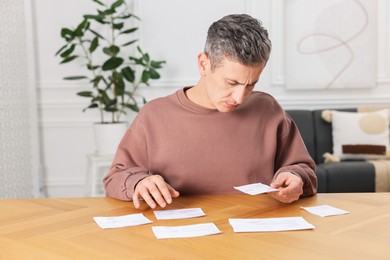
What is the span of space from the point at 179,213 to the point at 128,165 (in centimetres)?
45

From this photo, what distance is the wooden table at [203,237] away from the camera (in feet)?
4.32

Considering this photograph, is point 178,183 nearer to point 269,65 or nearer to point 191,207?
point 191,207

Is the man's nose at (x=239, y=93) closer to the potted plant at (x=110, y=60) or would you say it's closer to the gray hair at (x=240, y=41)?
the gray hair at (x=240, y=41)

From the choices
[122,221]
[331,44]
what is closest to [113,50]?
[331,44]

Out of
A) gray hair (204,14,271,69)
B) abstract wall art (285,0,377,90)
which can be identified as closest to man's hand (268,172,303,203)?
gray hair (204,14,271,69)

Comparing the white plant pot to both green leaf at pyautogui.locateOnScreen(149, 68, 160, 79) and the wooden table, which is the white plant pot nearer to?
green leaf at pyautogui.locateOnScreen(149, 68, 160, 79)

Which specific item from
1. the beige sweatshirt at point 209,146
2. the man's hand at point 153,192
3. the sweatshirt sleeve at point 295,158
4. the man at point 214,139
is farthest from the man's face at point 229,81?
the man's hand at point 153,192

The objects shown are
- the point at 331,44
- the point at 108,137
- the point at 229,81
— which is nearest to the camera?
the point at 229,81

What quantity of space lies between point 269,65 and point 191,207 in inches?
136

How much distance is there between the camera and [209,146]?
81.7 inches

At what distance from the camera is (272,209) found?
172 centimetres

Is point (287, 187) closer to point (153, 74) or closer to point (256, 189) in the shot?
point (256, 189)

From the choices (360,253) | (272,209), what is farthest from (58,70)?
(360,253)

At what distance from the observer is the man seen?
6.22 ft
